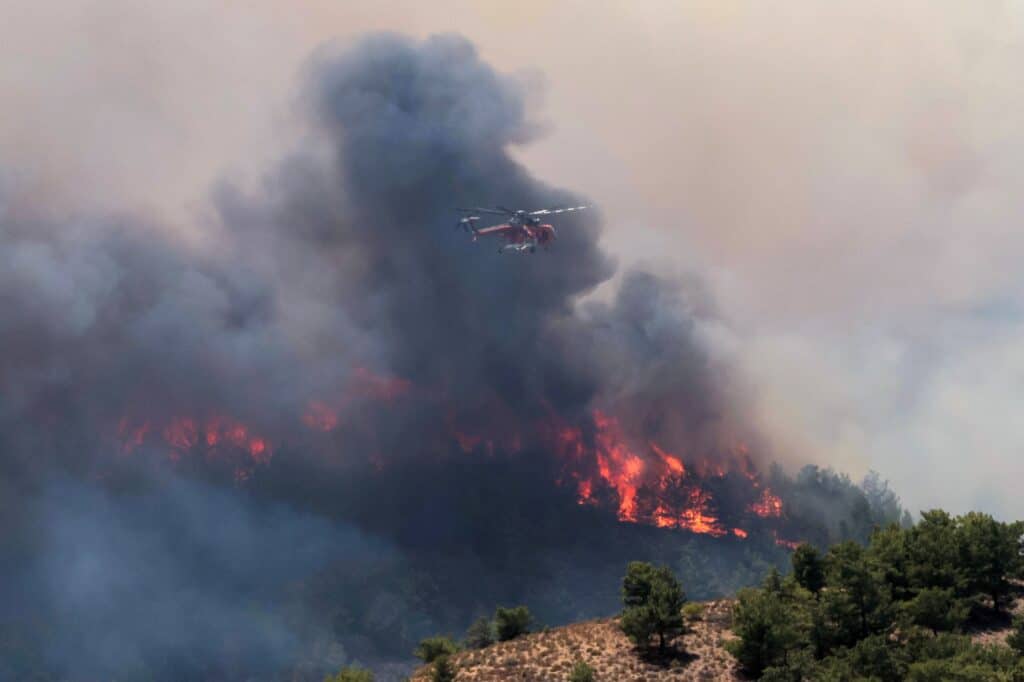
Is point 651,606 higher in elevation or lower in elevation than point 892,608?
higher

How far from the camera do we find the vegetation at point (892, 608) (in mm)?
52844

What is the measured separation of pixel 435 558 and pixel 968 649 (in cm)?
13488

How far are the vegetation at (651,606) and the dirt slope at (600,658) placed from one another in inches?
64.1

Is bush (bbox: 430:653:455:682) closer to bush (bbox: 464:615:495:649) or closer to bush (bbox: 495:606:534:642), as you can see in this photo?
bush (bbox: 495:606:534:642)

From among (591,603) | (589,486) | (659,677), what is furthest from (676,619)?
(589,486)

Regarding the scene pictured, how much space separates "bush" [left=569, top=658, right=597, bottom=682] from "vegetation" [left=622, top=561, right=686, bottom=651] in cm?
555

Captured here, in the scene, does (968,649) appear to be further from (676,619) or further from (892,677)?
(676,619)

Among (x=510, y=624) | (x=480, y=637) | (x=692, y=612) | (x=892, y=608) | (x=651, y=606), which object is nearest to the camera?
(x=892, y=608)

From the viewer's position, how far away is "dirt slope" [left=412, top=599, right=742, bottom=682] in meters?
61.1

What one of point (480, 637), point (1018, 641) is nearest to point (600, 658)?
point (480, 637)

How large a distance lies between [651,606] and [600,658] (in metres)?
5.49

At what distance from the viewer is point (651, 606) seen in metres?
63.6

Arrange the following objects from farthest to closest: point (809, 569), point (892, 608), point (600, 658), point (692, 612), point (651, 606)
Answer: point (809, 569)
point (692, 612)
point (600, 658)
point (651, 606)
point (892, 608)

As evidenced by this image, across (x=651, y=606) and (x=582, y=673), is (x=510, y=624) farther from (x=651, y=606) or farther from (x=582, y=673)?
(x=582, y=673)
